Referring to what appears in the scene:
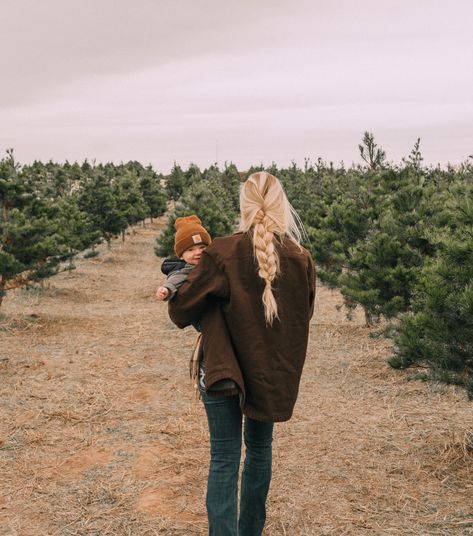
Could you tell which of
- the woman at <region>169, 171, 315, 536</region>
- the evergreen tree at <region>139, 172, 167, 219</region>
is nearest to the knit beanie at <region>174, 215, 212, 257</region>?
the woman at <region>169, 171, 315, 536</region>

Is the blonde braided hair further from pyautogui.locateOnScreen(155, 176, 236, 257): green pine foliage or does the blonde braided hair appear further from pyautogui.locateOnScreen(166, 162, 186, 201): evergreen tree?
pyautogui.locateOnScreen(166, 162, 186, 201): evergreen tree

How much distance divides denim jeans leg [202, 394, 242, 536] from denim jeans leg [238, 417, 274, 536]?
0.13 meters

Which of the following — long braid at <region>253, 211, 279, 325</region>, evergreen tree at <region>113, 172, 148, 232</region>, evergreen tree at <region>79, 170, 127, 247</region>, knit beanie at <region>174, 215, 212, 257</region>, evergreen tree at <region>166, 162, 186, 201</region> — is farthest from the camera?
evergreen tree at <region>166, 162, 186, 201</region>

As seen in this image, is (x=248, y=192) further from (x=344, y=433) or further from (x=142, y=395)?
(x=142, y=395)

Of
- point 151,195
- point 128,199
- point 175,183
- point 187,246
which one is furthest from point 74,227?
point 175,183

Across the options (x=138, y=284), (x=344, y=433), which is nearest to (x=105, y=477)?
(x=344, y=433)

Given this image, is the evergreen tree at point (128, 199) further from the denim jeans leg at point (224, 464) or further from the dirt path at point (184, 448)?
the denim jeans leg at point (224, 464)

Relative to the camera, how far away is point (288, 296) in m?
3.02

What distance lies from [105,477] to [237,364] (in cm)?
281

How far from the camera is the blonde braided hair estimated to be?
2.89 meters

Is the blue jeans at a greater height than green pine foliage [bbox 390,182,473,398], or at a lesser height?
lesser

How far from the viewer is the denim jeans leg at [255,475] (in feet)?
10.4

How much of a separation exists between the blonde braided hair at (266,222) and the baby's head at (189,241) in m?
0.40

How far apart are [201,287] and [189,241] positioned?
494mm
